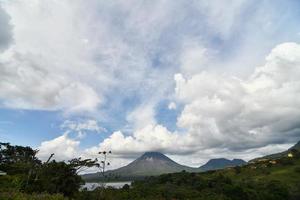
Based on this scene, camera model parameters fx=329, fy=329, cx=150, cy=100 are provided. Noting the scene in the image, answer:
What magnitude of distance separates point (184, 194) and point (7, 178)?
6033cm

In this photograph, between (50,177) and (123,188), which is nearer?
(50,177)

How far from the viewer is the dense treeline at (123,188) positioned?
4919cm

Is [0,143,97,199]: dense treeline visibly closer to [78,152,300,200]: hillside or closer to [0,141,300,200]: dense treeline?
[0,141,300,200]: dense treeline

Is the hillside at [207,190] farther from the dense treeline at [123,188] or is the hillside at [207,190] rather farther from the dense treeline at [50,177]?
the dense treeline at [50,177]

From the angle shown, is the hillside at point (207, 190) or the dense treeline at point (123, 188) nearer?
the dense treeline at point (123, 188)

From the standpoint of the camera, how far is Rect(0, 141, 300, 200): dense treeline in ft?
161

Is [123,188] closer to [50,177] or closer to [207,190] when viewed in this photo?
[207,190]

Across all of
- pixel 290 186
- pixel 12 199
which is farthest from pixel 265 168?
pixel 12 199

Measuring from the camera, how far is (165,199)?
300 feet

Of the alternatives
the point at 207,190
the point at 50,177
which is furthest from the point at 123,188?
the point at 50,177

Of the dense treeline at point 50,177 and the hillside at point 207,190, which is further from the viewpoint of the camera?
the hillside at point 207,190

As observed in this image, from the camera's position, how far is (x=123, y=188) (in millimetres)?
99812

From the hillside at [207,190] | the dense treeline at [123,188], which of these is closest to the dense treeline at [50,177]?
the dense treeline at [123,188]

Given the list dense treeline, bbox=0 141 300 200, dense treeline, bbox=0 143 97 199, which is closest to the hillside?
dense treeline, bbox=0 141 300 200
